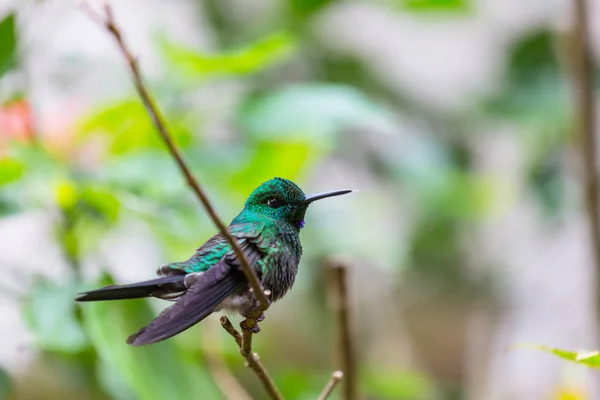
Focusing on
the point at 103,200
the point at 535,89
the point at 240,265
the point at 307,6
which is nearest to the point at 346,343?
the point at 103,200

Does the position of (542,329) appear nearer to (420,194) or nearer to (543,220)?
(543,220)

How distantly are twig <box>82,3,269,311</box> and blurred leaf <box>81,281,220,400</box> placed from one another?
1.39 feet

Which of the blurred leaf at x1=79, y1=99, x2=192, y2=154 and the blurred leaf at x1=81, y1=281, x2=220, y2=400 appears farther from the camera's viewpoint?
the blurred leaf at x1=79, y1=99, x2=192, y2=154

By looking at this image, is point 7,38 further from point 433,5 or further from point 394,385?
point 433,5

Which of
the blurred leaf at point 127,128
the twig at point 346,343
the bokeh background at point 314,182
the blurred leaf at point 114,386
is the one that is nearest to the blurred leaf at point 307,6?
the bokeh background at point 314,182

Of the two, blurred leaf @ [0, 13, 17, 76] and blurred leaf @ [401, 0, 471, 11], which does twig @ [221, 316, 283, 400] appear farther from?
blurred leaf @ [401, 0, 471, 11]

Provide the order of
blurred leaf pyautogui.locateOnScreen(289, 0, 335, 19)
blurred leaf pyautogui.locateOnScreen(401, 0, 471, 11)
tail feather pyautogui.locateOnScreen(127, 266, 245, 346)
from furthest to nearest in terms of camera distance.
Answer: blurred leaf pyautogui.locateOnScreen(289, 0, 335, 19)
blurred leaf pyautogui.locateOnScreen(401, 0, 471, 11)
tail feather pyautogui.locateOnScreen(127, 266, 245, 346)

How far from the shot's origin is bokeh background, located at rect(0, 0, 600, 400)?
1104 mm

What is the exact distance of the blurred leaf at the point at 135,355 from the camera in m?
0.80

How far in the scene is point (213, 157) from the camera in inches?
50.4

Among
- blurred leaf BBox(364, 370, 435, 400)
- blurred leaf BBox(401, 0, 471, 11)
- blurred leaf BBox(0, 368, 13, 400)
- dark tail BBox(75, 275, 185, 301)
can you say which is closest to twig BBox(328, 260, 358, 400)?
dark tail BBox(75, 275, 185, 301)

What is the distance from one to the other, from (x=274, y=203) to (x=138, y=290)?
98 millimetres

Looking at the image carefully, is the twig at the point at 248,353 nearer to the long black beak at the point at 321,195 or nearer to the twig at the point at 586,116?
the long black beak at the point at 321,195

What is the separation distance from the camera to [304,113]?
48.2 inches
